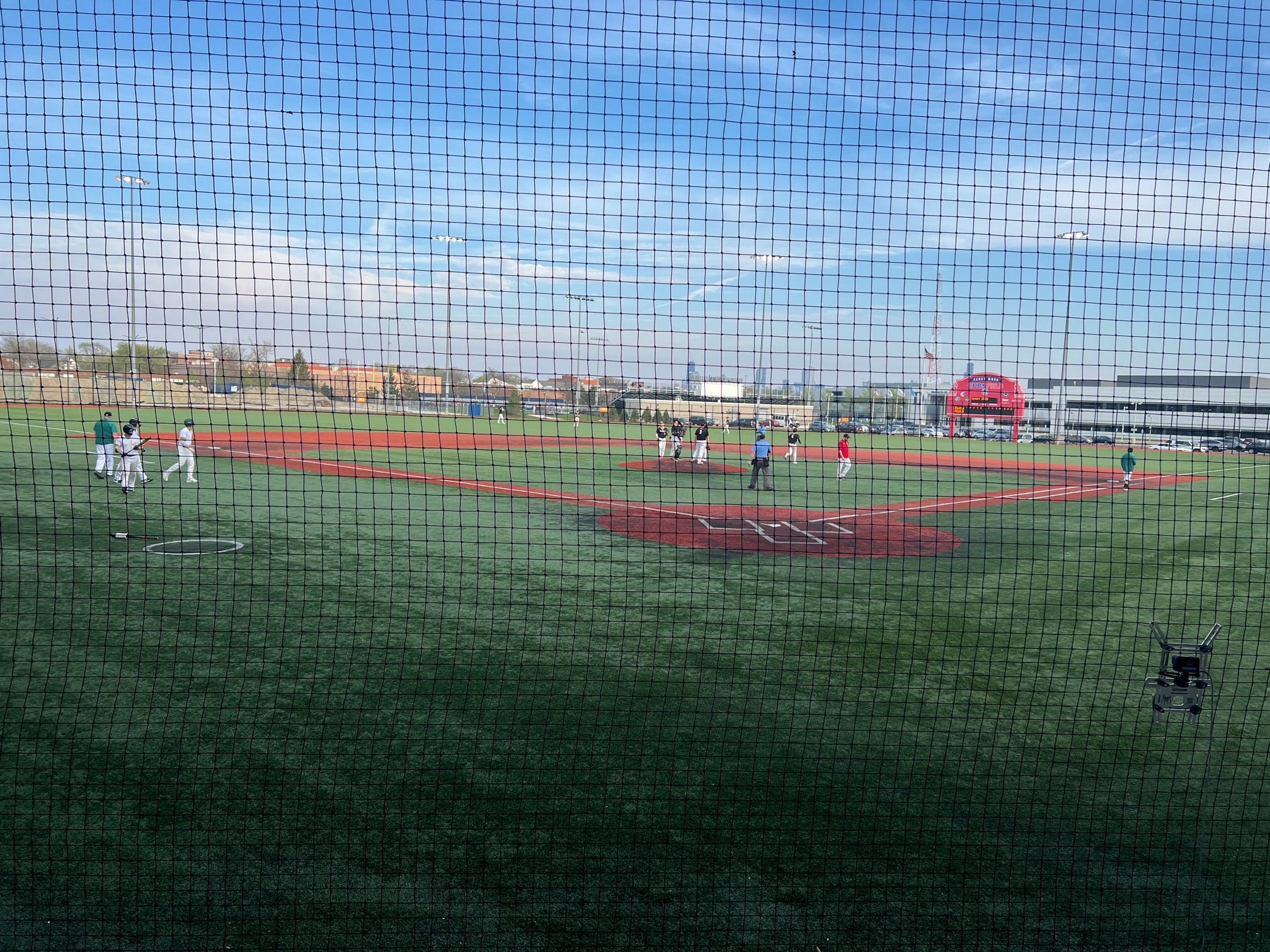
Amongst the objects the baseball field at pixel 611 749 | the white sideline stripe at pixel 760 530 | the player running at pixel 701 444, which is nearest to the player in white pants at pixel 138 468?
the baseball field at pixel 611 749

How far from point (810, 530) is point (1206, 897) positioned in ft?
35.9

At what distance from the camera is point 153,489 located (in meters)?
18.3

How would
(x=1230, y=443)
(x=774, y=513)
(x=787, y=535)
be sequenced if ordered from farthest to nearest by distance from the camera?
(x=1230, y=443) → (x=774, y=513) → (x=787, y=535)

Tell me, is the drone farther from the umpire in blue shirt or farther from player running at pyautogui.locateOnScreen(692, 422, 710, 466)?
player running at pyautogui.locateOnScreen(692, 422, 710, 466)

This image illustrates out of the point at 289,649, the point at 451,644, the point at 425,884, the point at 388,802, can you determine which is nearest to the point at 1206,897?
the point at 425,884

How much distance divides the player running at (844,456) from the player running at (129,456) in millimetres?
14470

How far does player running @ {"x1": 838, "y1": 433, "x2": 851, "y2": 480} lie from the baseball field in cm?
954

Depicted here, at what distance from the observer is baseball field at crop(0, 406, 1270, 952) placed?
14.6 ft

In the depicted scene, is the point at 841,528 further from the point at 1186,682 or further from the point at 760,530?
the point at 1186,682

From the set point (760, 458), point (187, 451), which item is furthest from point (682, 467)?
point (187, 451)

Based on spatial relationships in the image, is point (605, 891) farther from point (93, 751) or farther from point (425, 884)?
point (93, 751)

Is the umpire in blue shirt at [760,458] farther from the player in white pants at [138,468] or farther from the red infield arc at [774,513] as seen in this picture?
the player in white pants at [138,468]

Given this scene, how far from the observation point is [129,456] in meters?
17.5

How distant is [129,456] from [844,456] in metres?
15.7
